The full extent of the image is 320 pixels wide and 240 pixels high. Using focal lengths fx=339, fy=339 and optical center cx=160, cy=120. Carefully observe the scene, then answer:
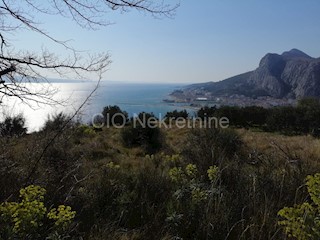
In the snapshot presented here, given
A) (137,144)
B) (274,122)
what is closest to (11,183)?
(137,144)

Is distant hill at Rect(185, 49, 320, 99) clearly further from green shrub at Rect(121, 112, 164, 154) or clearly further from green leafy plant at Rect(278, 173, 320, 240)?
green leafy plant at Rect(278, 173, 320, 240)

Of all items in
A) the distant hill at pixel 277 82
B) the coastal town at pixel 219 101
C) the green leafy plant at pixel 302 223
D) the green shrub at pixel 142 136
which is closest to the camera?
the green leafy plant at pixel 302 223

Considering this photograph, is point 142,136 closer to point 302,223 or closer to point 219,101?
point 302,223

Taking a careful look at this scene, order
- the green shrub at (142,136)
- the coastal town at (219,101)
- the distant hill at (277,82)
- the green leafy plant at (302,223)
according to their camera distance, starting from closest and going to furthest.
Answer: the green leafy plant at (302,223) < the green shrub at (142,136) < the coastal town at (219,101) < the distant hill at (277,82)

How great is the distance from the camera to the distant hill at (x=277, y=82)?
106m

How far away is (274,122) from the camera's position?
2655 cm

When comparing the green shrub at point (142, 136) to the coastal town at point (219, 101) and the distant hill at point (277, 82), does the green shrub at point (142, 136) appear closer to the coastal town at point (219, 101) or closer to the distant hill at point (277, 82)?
the coastal town at point (219, 101)

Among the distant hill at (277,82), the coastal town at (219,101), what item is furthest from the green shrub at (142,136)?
the distant hill at (277,82)

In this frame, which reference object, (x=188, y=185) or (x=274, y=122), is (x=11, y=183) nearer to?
(x=188, y=185)

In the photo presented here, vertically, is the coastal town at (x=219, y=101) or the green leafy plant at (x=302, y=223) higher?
the green leafy plant at (x=302, y=223)

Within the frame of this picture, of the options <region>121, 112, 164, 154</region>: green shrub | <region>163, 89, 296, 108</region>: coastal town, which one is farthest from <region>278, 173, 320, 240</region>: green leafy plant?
<region>163, 89, 296, 108</region>: coastal town

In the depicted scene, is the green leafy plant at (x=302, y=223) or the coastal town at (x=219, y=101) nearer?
the green leafy plant at (x=302, y=223)

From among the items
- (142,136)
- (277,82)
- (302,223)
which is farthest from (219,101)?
(277,82)

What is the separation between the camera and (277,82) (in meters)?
124
